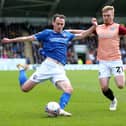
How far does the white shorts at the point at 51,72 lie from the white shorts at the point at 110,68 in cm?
139

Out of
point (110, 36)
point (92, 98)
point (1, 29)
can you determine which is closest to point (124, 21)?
point (1, 29)

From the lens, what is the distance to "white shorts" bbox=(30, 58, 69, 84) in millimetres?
11867

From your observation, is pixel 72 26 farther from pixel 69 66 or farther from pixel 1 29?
pixel 69 66

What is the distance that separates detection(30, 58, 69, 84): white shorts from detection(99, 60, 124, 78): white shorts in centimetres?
139

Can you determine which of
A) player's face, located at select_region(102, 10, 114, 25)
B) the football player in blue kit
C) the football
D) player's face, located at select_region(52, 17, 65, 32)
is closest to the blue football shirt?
the football player in blue kit

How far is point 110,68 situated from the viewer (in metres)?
13.0

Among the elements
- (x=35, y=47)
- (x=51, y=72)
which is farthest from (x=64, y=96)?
(x=35, y=47)

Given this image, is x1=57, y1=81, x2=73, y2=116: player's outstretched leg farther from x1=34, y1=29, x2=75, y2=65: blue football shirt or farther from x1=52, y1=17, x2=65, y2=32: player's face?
x1=52, y1=17, x2=65, y2=32: player's face

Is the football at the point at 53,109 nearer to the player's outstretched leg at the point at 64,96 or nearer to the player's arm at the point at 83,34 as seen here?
the player's outstretched leg at the point at 64,96

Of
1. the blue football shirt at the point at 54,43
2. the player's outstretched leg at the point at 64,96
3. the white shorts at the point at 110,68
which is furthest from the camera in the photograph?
the white shorts at the point at 110,68

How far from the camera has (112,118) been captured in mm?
11320

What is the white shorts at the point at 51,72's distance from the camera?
11.9m

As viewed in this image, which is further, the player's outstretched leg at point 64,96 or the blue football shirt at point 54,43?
the blue football shirt at point 54,43

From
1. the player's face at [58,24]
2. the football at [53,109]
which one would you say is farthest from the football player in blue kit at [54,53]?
the football at [53,109]
